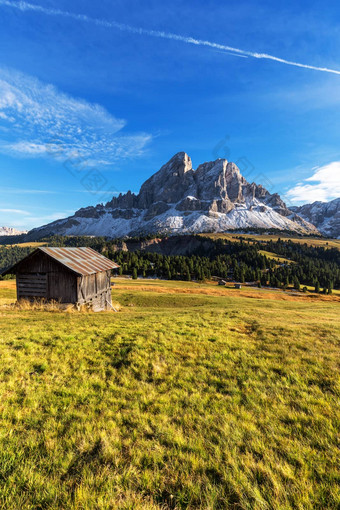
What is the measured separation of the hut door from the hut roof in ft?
4.95

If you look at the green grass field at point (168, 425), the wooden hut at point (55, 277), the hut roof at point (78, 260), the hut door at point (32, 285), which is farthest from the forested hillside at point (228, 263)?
the green grass field at point (168, 425)

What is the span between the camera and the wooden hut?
21.8 m

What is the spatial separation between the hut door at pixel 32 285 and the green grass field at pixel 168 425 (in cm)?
1387

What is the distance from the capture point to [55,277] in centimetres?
2209

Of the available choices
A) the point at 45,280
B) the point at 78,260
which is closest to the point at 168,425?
the point at 45,280

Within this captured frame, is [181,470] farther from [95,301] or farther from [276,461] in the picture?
[95,301]

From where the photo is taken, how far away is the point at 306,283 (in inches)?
4240

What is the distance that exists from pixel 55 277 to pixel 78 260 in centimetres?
312

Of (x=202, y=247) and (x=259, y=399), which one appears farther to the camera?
(x=202, y=247)

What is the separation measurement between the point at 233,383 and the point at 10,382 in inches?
273

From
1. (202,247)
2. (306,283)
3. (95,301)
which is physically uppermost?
(202,247)

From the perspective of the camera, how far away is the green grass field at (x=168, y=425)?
351cm

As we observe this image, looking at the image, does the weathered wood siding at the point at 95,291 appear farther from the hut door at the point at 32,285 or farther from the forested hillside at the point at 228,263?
the forested hillside at the point at 228,263

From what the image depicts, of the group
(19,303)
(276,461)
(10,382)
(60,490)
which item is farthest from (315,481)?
(19,303)
